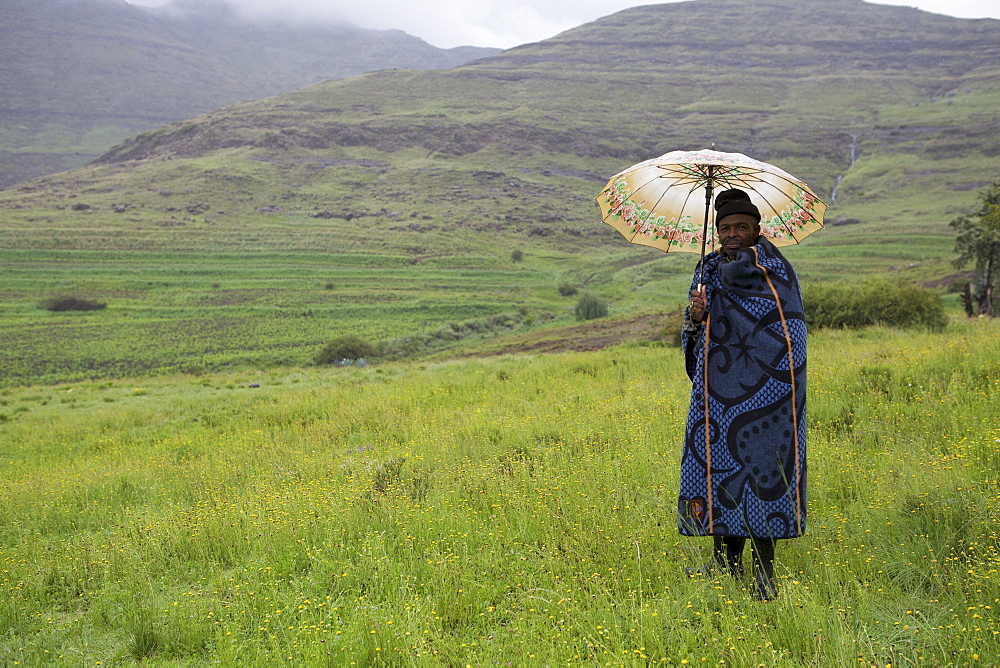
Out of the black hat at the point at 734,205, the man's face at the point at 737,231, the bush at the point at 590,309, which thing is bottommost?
the bush at the point at 590,309

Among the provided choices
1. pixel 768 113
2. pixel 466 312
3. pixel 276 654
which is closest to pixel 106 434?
pixel 276 654

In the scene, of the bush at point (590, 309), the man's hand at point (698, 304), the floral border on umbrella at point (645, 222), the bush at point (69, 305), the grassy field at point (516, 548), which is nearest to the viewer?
the grassy field at point (516, 548)

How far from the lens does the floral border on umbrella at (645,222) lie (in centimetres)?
477

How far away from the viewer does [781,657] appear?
2746 millimetres

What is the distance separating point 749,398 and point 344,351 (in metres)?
35.2

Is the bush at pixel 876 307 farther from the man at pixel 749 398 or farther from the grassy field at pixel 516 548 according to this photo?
the man at pixel 749 398

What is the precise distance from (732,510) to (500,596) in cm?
157

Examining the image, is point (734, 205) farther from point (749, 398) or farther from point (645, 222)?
point (645, 222)

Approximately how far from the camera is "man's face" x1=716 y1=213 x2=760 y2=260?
3.61 m

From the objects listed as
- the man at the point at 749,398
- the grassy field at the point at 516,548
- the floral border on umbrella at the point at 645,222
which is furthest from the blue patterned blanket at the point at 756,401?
the floral border on umbrella at the point at 645,222

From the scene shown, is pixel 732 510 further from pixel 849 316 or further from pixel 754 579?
pixel 849 316

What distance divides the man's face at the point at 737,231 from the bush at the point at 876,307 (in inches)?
625

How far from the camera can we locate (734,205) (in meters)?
3.63

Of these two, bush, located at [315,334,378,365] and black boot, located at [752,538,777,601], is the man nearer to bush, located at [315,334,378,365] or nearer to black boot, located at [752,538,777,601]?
black boot, located at [752,538,777,601]
